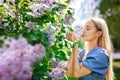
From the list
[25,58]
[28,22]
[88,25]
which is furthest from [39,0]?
[25,58]

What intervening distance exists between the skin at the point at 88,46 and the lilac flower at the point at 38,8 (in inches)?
14.6

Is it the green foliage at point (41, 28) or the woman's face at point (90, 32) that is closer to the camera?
the green foliage at point (41, 28)

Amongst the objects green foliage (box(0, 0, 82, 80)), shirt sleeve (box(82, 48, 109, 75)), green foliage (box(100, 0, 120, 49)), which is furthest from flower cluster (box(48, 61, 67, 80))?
green foliage (box(100, 0, 120, 49))

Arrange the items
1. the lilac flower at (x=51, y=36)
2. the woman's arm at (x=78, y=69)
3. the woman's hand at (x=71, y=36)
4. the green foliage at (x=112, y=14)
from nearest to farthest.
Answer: the lilac flower at (x=51, y=36) < the woman's arm at (x=78, y=69) < the woman's hand at (x=71, y=36) < the green foliage at (x=112, y=14)

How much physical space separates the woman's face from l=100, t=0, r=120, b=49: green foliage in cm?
1863

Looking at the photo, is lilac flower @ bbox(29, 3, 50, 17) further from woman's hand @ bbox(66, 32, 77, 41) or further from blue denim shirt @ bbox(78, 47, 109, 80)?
blue denim shirt @ bbox(78, 47, 109, 80)

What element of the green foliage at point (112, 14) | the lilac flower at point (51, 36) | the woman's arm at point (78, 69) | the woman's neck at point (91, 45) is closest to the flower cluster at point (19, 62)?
the lilac flower at point (51, 36)

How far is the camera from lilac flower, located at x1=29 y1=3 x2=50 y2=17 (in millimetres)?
2927

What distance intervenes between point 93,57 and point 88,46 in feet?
0.71

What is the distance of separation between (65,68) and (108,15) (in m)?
19.9

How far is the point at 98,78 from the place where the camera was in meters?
3.26

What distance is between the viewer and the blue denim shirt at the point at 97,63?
3.19 m

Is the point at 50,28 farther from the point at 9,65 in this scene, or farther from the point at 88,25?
the point at 9,65

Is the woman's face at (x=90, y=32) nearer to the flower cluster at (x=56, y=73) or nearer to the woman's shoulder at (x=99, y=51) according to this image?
the woman's shoulder at (x=99, y=51)
